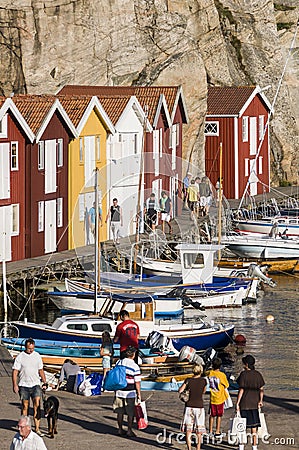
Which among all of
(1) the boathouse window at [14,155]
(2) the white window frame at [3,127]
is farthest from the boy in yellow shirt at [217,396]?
(1) the boathouse window at [14,155]

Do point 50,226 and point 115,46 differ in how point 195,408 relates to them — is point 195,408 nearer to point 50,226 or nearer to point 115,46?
point 50,226

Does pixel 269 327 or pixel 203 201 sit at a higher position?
pixel 203 201

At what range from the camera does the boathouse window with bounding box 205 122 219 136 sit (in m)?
75.6

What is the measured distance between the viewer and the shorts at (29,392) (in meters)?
23.4

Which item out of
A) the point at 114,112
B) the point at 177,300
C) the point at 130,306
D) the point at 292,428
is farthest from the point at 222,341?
the point at 114,112

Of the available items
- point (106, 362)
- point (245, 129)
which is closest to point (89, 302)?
point (106, 362)

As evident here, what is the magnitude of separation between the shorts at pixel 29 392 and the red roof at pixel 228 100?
5323 centimetres

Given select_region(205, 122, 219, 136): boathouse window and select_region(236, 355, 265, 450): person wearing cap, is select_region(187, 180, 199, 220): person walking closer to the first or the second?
select_region(205, 122, 219, 136): boathouse window

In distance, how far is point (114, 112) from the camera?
58719 mm

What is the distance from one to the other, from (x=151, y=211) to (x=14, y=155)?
860 cm

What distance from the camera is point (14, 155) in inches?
1959

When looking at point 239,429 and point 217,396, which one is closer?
point 239,429

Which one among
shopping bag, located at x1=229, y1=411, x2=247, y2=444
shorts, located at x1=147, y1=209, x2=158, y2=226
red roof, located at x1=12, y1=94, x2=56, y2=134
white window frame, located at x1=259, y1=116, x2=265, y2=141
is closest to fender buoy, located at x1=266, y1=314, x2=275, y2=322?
shorts, located at x1=147, y1=209, x2=158, y2=226

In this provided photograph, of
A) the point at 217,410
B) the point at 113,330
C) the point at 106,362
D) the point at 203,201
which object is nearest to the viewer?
the point at 217,410
